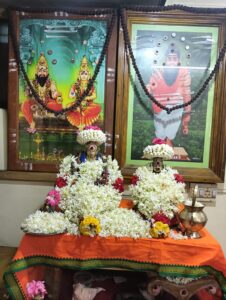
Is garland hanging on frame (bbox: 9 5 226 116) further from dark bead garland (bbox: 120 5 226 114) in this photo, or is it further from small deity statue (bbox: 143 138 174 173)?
small deity statue (bbox: 143 138 174 173)

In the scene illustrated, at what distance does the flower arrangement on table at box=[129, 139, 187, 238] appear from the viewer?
5.52ft

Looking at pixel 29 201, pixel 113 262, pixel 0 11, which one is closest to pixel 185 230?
pixel 113 262

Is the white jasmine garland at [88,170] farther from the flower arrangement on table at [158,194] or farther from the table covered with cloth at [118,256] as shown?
the table covered with cloth at [118,256]

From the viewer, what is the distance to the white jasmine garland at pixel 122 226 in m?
1.62

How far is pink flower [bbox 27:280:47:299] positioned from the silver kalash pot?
865mm

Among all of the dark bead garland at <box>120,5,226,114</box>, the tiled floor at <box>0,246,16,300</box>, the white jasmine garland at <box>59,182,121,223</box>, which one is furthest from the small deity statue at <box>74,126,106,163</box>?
the tiled floor at <box>0,246,16,300</box>

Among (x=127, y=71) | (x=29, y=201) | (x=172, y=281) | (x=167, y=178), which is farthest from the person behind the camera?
(x=29, y=201)

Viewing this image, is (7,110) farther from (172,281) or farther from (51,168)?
(172,281)

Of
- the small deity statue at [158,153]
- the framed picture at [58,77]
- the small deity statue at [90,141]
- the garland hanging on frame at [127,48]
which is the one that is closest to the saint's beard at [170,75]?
the garland hanging on frame at [127,48]

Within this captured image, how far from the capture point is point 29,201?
242cm

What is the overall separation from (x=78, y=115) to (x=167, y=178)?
888 mm

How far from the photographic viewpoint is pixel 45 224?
1.65m

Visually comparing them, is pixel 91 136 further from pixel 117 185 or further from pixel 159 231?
pixel 159 231

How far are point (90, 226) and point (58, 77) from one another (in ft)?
4.00
